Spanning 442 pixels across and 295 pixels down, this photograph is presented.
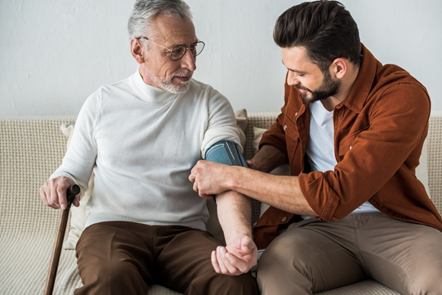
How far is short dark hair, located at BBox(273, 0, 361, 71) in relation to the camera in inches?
62.5

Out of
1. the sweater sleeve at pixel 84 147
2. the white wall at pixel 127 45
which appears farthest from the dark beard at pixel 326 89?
the sweater sleeve at pixel 84 147

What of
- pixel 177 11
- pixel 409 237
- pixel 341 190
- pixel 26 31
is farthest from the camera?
pixel 26 31

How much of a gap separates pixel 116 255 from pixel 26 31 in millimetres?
1360

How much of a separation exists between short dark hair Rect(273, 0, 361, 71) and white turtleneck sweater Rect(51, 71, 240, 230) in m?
0.43

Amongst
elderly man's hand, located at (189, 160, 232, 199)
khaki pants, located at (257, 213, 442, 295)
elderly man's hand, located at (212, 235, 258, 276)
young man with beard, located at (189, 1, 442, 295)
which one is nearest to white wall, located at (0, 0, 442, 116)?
young man with beard, located at (189, 1, 442, 295)

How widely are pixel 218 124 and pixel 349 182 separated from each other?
1.92 ft

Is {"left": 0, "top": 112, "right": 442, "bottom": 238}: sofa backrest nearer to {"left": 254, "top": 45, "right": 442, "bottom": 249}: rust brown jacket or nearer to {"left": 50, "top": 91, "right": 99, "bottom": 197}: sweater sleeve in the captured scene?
{"left": 50, "top": 91, "right": 99, "bottom": 197}: sweater sleeve

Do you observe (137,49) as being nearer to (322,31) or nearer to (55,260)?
(322,31)

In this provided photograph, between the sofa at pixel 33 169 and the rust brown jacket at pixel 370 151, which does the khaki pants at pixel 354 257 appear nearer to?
the rust brown jacket at pixel 370 151

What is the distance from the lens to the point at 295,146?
189cm

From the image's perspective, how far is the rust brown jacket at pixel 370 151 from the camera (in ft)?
4.92

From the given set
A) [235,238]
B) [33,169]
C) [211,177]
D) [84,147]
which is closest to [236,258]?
[235,238]

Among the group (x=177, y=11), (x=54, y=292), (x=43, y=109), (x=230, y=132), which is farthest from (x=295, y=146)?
(x=43, y=109)

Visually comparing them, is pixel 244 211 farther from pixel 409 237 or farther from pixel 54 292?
pixel 54 292
